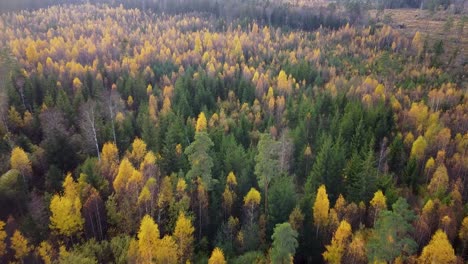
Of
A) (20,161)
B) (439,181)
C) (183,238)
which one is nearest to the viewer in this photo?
(183,238)

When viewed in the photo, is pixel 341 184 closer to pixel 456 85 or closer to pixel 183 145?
pixel 183 145

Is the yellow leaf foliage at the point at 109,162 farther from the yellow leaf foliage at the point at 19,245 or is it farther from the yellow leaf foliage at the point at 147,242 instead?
the yellow leaf foliage at the point at 147,242

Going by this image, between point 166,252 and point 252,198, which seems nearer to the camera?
Answer: point 166,252

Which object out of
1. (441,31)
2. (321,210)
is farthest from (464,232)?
(441,31)

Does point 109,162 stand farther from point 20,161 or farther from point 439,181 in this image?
point 439,181

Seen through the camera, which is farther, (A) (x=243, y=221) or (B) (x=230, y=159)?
(B) (x=230, y=159)

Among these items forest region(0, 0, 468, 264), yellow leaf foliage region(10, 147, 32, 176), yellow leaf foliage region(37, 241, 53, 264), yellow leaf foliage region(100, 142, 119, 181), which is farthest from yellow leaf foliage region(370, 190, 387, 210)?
yellow leaf foliage region(10, 147, 32, 176)

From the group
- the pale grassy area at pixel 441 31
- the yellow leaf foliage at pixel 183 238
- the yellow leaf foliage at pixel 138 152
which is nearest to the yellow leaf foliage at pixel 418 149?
the yellow leaf foliage at pixel 183 238

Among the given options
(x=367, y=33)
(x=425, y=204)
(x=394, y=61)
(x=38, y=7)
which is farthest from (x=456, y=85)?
(x=38, y=7)

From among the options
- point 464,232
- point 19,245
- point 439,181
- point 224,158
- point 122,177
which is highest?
point 122,177
